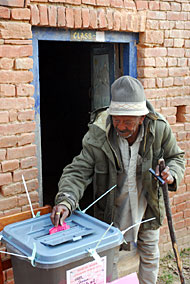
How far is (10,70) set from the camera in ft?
9.78

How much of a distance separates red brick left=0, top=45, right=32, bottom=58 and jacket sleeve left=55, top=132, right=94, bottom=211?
0.85m

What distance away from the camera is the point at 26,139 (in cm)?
317

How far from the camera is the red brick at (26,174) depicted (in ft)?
10.3

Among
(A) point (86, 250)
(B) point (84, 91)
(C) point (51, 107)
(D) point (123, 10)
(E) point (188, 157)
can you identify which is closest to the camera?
(A) point (86, 250)

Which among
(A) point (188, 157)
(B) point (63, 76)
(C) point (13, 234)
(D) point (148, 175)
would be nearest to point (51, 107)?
(B) point (63, 76)

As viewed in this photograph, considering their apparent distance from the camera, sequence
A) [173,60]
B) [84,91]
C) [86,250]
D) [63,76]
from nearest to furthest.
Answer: [86,250] < [173,60] < [84,91] < [63,76]

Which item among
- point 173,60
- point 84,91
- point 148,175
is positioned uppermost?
point 173,60

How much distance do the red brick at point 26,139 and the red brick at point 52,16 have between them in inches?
36.9

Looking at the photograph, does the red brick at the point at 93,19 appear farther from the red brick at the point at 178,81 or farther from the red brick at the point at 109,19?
the red brick at the point at 178,81

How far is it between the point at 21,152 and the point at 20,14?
3.65 ft

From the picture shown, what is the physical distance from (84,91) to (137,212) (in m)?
3.42

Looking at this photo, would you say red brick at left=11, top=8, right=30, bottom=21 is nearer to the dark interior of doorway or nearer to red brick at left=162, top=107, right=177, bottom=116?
red brick at left=162, top=107, right=177, bottom=116

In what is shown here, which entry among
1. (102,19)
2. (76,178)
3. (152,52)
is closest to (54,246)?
(76,178)

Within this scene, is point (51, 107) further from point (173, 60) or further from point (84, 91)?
point (173, 60)
